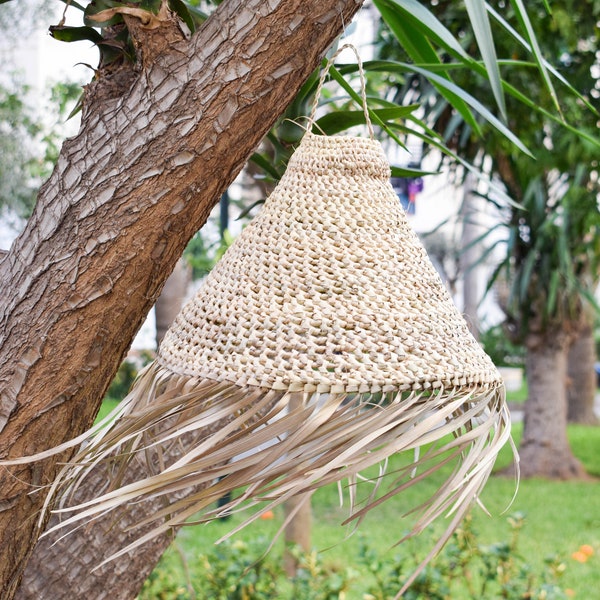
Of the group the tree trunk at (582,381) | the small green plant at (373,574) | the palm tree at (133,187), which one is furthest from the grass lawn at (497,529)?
the palm tree at (133,187)

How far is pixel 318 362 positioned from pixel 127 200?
26 centimetres

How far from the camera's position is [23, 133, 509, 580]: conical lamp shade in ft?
2.17

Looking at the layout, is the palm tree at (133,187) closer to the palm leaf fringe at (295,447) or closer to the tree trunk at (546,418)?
the palm leaf fringe at (295,447)

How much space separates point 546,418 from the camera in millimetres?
4805

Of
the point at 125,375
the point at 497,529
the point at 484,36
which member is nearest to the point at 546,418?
the point at 497,529

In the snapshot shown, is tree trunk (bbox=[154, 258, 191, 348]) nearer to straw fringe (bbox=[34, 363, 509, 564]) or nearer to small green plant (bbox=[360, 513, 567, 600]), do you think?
small green plant (bbox=[360, 513, 567, 600])

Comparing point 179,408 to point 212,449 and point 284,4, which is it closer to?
point 212,449

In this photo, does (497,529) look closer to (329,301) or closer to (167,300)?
(167,300)

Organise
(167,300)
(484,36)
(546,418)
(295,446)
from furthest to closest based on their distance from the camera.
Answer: (546,418) → (167,300) → (484,36) → (295,446)

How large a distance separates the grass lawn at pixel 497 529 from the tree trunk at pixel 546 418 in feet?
0.45

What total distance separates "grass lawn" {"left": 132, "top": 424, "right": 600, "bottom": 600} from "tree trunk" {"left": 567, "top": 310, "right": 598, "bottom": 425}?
5.61 ft

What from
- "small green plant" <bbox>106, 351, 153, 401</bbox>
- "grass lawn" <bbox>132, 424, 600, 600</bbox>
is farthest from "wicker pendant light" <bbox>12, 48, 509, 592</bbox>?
"small green plant" <bbox>106, 351, 153, 401</bbox>

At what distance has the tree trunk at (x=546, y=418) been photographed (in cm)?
479

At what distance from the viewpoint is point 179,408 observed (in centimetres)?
73
